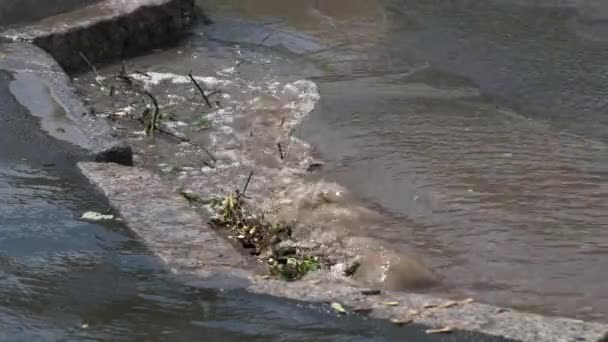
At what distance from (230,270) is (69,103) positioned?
8.05 ft

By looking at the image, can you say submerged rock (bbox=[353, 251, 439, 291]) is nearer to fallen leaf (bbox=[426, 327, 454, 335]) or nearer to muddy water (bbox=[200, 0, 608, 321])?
muddy water (bbox=[200, 0, 608, 321])

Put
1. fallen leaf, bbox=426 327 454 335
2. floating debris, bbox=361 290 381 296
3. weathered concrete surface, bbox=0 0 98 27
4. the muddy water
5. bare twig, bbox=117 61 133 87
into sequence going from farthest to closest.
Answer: weathered concrete surface, bbox=0 0 98 27
bare twig, bbox=117 61 133 87
the muddy water
floating debris, bbox=361 290 381 296
fallen leaf, bbox=426 327 454 335

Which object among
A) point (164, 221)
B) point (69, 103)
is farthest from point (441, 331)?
point (69, 103)

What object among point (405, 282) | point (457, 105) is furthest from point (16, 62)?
point (405, 282)

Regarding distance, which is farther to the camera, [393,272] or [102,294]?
[393,272]

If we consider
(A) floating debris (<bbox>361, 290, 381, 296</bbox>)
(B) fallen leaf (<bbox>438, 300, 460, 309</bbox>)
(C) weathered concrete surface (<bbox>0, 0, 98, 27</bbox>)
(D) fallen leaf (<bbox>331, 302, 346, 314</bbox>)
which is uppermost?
(B) fallen leaf (<bbox>438, 300, 460, 309</bbox>)

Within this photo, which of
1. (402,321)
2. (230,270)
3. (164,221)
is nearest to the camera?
(402,321)

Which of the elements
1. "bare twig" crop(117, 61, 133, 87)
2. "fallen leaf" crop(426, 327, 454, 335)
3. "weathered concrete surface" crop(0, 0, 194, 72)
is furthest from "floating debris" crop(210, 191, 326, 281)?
"weathered concrete surface" crop(0, 0, 194, 72)

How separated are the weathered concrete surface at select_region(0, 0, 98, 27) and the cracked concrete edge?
12.0 ft

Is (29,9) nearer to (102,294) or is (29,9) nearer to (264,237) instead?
(264,237)

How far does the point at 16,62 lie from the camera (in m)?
7.20

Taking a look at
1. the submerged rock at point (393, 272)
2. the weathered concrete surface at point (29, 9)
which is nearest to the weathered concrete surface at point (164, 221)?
the submerged rock at point (393, 272)

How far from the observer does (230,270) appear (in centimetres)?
430

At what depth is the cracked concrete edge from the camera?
3.63 metres
